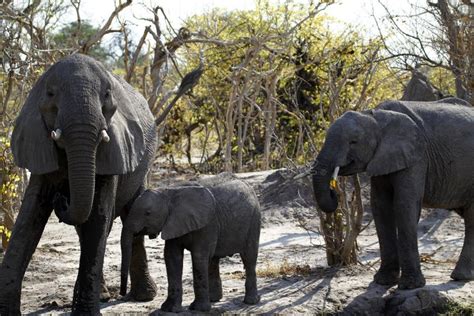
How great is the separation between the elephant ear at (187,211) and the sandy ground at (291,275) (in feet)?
2.58

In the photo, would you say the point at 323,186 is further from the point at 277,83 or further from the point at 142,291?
the point at 277,83

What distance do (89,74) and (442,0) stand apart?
764cm

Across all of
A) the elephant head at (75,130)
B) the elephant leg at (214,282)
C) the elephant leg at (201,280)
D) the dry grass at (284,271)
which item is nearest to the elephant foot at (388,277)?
the dry grass at (284,271)

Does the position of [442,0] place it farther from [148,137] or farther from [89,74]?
[89,74]

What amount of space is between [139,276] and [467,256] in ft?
10.1

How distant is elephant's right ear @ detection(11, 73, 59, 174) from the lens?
23.1 feet

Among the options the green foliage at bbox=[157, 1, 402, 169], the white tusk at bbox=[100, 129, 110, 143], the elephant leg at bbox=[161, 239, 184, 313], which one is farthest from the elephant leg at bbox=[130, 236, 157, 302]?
the green foliage at bbox=[157, 1, 402, 169]

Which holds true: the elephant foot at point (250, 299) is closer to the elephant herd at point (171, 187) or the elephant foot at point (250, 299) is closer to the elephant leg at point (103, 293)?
the elephant herd at point (171, 187)

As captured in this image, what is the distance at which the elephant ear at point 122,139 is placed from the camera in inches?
284

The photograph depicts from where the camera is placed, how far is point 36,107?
23.8 feet

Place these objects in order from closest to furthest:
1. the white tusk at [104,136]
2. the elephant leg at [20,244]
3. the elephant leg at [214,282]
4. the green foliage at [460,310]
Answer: the white tusk at [104,136], the elephant leg at [20,244], the green foliage at [460,310], the elephant leg at [214,282]

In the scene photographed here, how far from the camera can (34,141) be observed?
23.3 ft

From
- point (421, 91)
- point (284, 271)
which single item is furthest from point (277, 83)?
point (284, 271)

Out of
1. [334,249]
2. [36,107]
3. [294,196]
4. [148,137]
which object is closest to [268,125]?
[294,196]
